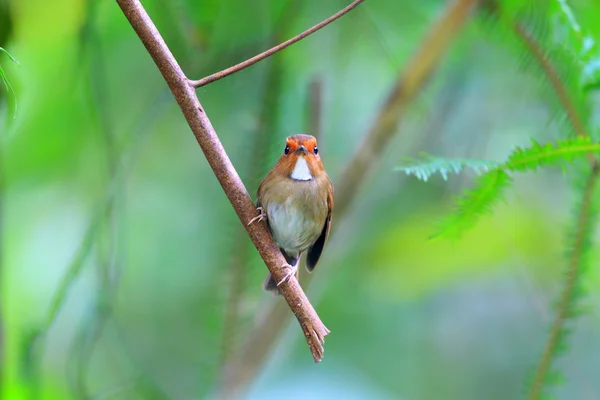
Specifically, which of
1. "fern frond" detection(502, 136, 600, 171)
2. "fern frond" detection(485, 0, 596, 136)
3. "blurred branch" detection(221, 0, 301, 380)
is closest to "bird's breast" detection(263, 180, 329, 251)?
"blurred branch" detection(221, 0, 301, 380)

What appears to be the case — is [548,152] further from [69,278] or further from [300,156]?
[69,278]

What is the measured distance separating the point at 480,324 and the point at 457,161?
9.78 ft

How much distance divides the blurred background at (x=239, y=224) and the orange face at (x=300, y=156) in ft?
0.21

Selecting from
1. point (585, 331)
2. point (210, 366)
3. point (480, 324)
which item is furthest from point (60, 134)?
point (585, 331)

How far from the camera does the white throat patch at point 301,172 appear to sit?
10.1 ft

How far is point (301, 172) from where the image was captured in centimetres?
313

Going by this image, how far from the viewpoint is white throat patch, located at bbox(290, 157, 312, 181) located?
308 cm

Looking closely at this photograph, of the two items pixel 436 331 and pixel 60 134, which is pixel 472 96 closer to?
pixel 436 331

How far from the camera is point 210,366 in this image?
288cm

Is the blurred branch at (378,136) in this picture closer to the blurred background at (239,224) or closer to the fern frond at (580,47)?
the blurred background at (239,224)

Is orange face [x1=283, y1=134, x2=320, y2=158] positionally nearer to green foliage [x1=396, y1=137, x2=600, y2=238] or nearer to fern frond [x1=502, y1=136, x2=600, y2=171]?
green foliage [x1=396, y1=137, x2=600, y2=238]

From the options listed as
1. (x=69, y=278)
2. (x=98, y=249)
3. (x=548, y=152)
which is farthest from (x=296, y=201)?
(x=548, y=152)

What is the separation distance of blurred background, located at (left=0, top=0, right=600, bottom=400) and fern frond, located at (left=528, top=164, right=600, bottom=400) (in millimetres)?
349

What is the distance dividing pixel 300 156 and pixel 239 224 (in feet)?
1.55
